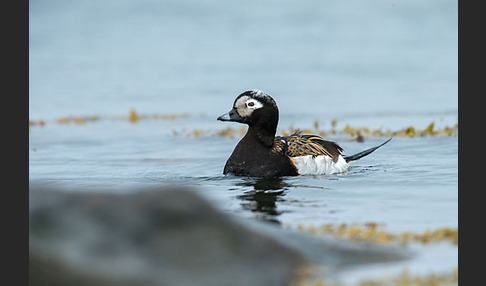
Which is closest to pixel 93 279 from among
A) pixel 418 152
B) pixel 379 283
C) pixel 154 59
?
pixel 379 283

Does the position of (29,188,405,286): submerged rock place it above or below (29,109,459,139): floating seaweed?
below

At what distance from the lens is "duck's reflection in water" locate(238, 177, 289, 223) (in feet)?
31.1

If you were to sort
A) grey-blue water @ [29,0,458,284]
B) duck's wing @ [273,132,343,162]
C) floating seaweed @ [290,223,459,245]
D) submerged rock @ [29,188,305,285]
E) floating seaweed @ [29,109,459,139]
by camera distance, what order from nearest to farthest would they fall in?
submerged rock @ [29,188,305,285] < floating seaweed @ [290,223,459,245] < grey-blue water @ [29,0,458,284] < duck's wing @ [273,132,343,162] < floating seaweed @ [29,109,459,139]

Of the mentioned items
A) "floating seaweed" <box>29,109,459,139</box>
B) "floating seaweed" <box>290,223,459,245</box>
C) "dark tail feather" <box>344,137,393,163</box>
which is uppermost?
"floating seaweed" <box>29,109,459,139</box>

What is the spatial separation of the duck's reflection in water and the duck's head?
38.8 inches

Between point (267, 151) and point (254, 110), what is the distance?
0.62 meters

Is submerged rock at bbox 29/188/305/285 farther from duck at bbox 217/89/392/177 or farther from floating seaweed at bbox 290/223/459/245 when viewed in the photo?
duck at bbox 217/89/392/177

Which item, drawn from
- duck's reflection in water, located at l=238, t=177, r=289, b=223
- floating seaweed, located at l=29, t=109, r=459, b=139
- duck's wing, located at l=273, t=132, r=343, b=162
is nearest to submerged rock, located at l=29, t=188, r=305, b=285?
duck's reflection in water, located at l=238, t=177, r=289, b=223

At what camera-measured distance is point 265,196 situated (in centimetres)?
1065

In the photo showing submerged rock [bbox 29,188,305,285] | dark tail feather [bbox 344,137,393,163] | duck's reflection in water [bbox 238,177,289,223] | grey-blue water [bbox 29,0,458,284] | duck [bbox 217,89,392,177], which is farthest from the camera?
dark tail feather [bbox 344,137,393,163]

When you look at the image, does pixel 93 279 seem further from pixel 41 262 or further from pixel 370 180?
pixel 370 180

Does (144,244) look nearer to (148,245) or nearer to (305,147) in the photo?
(148,245)

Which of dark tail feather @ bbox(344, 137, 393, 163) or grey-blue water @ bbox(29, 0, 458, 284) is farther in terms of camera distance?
dark tail feather @ bbox(344, 137, 393, 163)

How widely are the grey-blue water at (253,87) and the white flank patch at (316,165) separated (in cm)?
35
